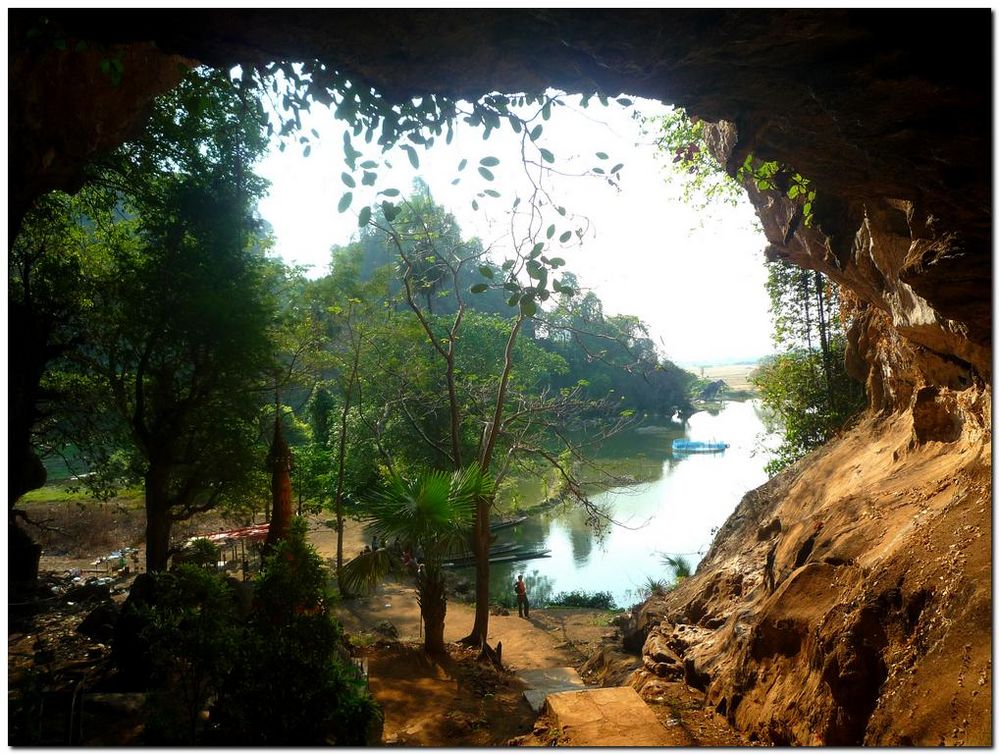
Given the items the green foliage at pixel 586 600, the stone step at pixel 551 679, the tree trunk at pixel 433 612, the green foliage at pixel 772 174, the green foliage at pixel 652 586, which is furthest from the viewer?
the green foliage at pixel 586 600

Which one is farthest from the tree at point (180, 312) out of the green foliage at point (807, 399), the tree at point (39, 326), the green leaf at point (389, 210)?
the green foliage at point (807, 399)

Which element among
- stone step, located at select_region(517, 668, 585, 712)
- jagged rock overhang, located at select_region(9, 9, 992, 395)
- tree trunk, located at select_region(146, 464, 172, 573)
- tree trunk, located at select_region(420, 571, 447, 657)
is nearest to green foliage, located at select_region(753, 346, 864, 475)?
stone step, located at select_region(517, 668, 585, 712)

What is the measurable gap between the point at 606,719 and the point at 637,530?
12.1 m

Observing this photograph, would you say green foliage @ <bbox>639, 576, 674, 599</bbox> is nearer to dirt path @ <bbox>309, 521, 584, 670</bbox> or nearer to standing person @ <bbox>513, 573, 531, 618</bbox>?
dirt path @ <bbox>309, 521, 584, 670</bbox>

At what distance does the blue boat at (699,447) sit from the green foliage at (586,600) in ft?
59.9

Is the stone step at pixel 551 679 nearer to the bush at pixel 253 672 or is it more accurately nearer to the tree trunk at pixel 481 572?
the tree trunk at pixel 481 572

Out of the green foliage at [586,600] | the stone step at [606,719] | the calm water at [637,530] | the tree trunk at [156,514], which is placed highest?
the tree trunk at [156,514]

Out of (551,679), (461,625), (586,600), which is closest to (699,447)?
(586,600)

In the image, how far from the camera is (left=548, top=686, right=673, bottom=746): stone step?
4523mm

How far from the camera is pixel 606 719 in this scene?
4.83 meters

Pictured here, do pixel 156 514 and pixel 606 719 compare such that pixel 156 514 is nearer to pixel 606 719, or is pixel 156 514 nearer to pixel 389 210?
pixel 606 719

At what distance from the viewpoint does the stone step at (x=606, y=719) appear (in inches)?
178

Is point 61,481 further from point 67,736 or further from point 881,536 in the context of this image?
point 881,536

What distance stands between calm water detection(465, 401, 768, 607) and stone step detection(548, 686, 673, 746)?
6.37m
